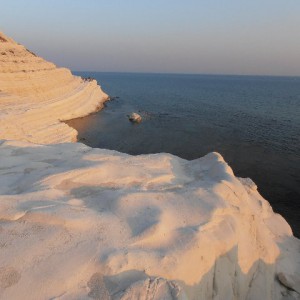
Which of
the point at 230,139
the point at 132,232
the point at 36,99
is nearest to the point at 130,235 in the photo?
the point at 132,232

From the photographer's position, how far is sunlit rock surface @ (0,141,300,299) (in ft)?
21.2

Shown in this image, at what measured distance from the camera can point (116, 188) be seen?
33.7 ft

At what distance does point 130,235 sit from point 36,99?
37917 millimetres

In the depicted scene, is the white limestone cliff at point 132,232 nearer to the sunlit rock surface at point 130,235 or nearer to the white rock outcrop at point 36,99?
the sunlit rock surface at point 130,235

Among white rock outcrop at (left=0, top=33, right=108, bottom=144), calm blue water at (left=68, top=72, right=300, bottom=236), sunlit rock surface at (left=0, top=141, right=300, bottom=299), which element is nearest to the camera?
sunlit rock surface at (left=0, top=141, right=300, bottom=299)

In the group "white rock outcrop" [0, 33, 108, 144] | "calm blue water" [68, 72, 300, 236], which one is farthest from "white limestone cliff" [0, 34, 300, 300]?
"white rock outcrop" [0, 33, 108, 144]

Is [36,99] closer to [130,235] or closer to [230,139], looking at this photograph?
[230,139]

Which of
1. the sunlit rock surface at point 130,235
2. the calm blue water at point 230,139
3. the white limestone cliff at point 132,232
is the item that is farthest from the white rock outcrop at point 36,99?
the sunlit rock surface at point 130,235

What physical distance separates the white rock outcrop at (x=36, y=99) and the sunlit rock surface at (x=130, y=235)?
1760 centimetres

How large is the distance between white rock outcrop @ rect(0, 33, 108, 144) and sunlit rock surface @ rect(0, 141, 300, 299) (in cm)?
1760

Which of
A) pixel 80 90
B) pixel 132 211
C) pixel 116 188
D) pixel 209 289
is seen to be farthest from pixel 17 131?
pixel 80 90

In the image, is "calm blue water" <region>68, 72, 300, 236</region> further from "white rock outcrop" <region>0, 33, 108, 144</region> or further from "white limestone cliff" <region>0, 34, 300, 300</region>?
"white limestone cliff" <region>0, 34, 300, 300</region>

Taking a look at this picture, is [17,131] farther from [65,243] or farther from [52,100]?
[65,243]

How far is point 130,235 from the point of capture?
781cm
